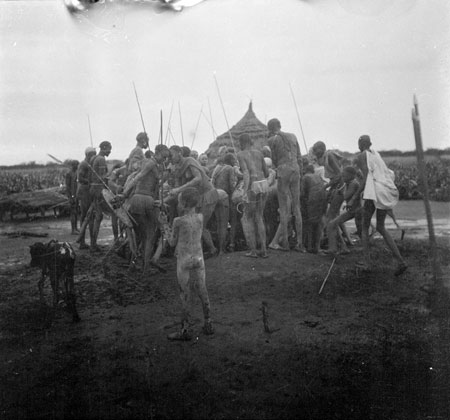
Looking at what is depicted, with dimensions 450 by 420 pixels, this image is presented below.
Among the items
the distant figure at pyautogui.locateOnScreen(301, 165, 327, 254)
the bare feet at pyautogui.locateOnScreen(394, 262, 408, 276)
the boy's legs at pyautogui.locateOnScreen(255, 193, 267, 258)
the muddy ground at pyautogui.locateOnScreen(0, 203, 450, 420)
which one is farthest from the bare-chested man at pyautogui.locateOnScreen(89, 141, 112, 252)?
the bare feet at pyautogui.locateOnScreen(394, 262, 408, 276)

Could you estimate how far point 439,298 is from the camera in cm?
460

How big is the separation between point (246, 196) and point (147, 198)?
1.39 m

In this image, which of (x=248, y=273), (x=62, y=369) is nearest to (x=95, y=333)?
(x=62, y=369)

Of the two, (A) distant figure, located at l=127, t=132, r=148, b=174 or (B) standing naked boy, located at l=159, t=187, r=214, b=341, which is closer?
(B) standing naked boy, located at l=159, t=187, r=214, b=341

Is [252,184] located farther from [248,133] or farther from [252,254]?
[248,133]

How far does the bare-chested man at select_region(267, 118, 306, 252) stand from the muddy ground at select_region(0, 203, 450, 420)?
3.82ft

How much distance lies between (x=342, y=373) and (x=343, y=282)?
63.3 inches

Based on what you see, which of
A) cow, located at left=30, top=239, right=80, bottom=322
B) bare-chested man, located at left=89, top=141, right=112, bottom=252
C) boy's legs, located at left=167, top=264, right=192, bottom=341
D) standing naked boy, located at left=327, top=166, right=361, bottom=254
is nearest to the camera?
boy's legs, located at left=167, top=264, right=192, bottom=341

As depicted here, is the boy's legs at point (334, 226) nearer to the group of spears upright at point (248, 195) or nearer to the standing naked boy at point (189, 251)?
the group of spears upright at point (248, 195)

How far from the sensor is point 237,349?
12.5 feet

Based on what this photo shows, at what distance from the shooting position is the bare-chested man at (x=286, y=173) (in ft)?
20.5

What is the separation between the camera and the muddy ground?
130 inches

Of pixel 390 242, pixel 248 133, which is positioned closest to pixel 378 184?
pixel 390 242

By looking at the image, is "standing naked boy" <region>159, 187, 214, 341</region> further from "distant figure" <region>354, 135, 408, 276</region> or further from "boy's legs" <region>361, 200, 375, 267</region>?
"boy's legs" <region>361, 200, 375, 267</region>
